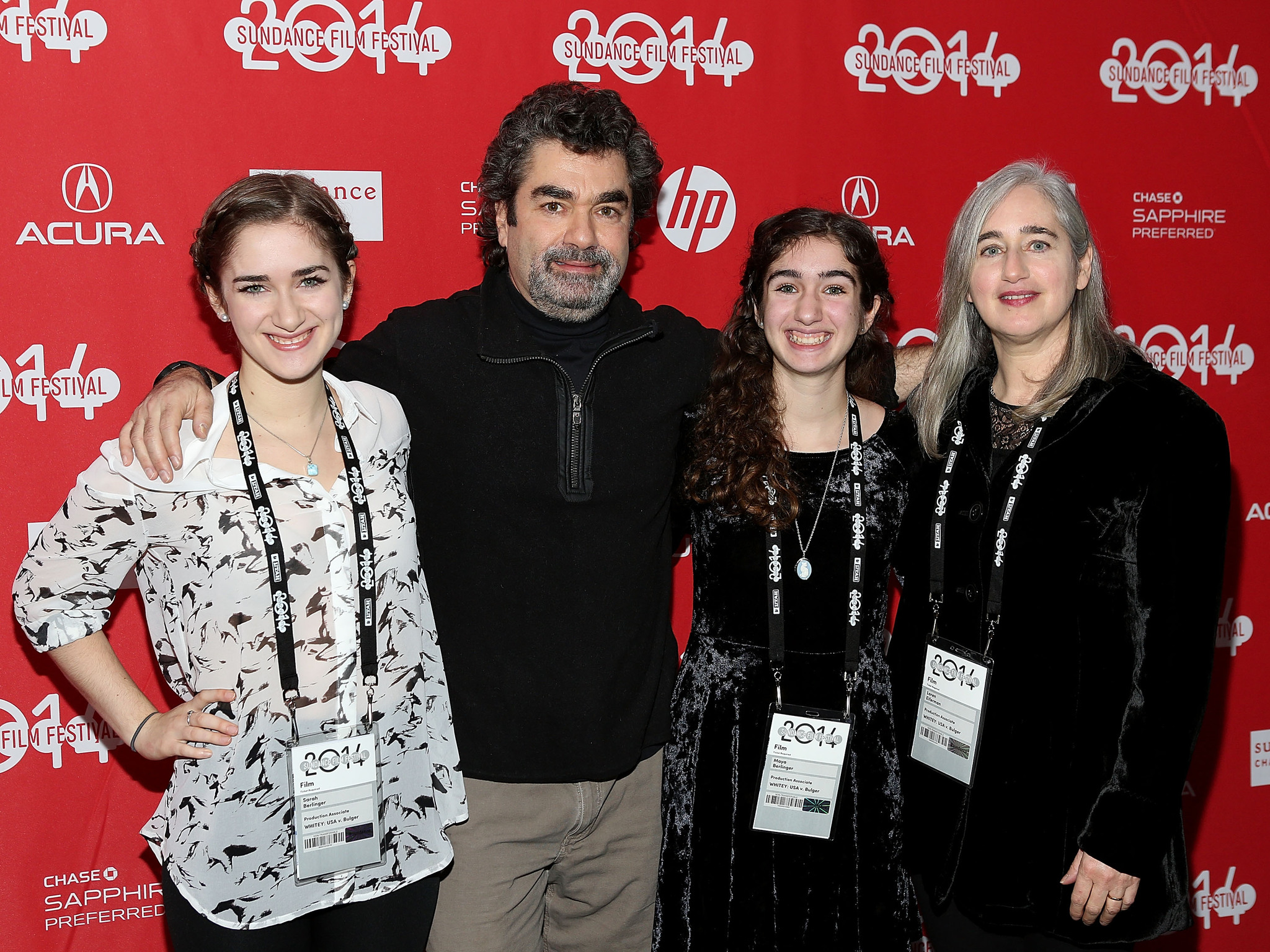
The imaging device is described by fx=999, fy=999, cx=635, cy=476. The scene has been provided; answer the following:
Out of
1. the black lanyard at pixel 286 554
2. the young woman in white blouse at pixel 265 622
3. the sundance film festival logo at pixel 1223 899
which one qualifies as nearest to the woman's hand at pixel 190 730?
the young woman in white blouse at pixel 265 622

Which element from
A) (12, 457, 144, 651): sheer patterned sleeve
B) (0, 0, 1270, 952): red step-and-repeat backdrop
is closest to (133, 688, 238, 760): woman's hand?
(12, 457, 144, 651): sheer patterned sleeve

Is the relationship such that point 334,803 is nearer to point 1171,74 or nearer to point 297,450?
point 297,450

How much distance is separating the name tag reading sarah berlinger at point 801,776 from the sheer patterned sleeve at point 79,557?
1.24 meters

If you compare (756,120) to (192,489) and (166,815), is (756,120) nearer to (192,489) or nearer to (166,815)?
(192,489)

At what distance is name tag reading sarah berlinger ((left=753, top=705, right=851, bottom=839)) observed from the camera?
78.3 inches

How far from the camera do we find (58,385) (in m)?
2.40

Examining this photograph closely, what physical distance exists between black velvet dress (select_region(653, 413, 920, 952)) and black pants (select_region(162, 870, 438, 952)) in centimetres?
52

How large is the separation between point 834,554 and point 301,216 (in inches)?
47.9

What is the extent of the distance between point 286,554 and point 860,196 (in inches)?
76.5

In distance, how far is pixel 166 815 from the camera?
5.75ft

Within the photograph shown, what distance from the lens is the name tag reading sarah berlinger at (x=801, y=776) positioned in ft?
6.52

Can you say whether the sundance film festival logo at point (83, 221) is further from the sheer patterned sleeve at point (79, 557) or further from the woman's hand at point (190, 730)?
the woman's hand at point (190, 730)

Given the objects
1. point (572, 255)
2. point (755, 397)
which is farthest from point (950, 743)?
point (572, 255)


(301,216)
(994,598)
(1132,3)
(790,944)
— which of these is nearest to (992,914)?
(790,944)
